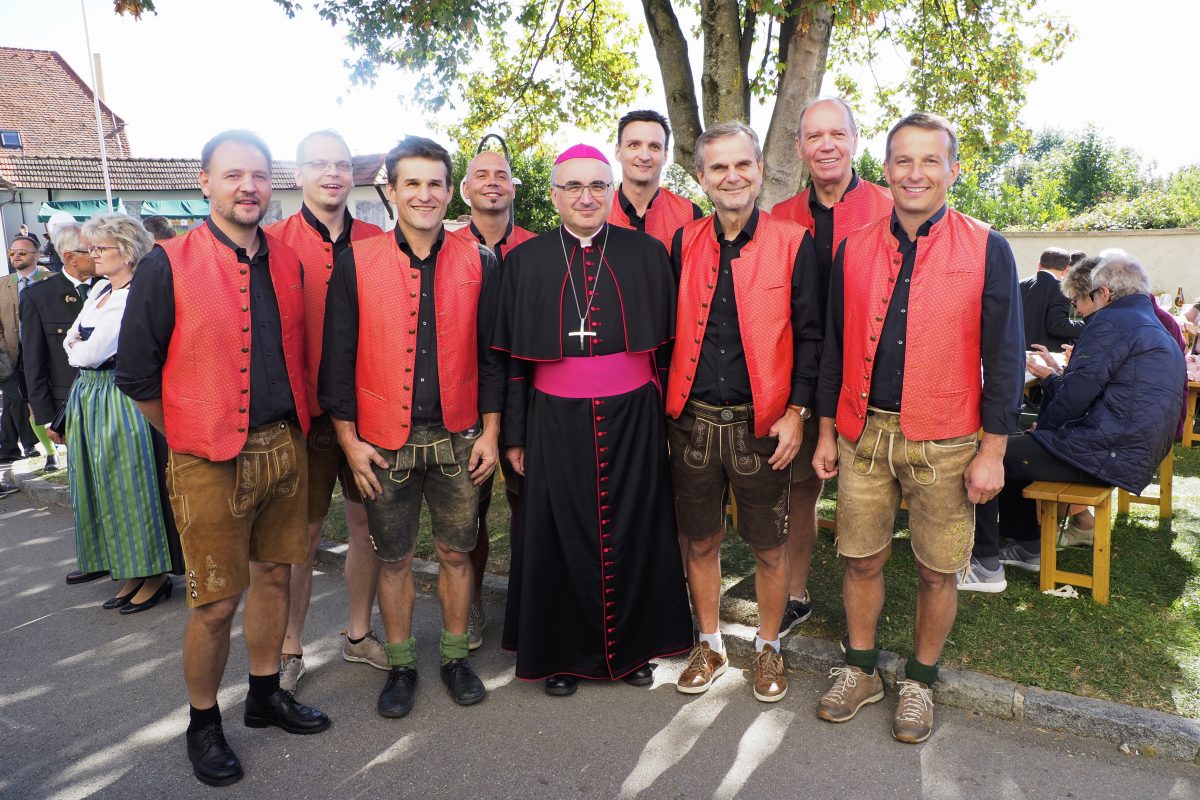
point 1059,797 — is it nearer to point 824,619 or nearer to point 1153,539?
point 824,619

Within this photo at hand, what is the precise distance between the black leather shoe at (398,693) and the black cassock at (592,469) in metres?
0.47

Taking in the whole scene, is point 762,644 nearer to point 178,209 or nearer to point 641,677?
point 641,677

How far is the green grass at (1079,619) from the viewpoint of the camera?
3463 millimetres

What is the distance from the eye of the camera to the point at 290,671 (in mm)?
3729

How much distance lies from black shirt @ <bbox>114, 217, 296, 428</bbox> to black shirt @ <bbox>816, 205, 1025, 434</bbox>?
2.20 meters

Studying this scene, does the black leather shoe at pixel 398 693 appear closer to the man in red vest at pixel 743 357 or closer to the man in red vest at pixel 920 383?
the man in red vest at pixel 743 357

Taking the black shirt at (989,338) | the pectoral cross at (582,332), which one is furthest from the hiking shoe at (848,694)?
the pectoral cross at (582,332)

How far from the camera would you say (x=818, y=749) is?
3174 mm

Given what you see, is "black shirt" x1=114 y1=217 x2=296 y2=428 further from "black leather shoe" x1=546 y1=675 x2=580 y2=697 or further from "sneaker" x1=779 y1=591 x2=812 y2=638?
"sneaker" x1=779 y1=591 x2=812 y2=638

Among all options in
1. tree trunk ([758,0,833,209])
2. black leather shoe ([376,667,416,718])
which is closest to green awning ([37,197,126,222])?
tree trunk ([758,0,833,209])

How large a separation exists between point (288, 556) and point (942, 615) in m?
2.55

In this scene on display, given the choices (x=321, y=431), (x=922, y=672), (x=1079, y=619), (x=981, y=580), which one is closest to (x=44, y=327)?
(x=321, y=431)

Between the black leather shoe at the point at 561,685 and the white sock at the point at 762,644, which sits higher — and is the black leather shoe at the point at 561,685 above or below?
below

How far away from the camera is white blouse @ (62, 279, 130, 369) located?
4277 millimetres
